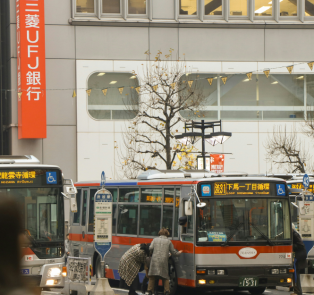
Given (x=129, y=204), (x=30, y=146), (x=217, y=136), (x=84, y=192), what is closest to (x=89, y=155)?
(x=30, y=146)

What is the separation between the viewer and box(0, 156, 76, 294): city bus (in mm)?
10344

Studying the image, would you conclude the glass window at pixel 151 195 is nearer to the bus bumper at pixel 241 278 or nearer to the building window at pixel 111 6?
the bus bumper at pixel 241 278

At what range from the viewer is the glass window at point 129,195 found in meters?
13.5

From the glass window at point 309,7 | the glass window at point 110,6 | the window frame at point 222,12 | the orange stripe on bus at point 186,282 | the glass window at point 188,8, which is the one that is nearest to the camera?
the orange stripe on bus at point 186,282

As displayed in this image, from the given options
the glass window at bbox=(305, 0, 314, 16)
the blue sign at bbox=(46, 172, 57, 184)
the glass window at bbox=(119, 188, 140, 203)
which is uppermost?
the glass window at bbox=(305, 0, 314, 16)

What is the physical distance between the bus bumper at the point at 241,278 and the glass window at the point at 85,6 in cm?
1927

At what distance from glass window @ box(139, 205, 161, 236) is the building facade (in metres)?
14.0

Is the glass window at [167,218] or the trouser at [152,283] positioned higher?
the glass window at [167,218]

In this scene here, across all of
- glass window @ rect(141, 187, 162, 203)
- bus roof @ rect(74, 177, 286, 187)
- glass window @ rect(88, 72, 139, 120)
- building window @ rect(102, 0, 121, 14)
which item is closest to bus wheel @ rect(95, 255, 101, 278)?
bus roof @ rect(74, 177, 286, 187)

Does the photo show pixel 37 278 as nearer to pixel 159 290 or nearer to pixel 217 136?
pixel 159 290

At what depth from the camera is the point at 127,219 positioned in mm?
13789

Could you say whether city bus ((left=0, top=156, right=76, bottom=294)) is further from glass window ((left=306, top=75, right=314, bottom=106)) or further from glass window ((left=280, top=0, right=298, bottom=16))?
glass window ((left=280, top=0, right=298, bottom=16))

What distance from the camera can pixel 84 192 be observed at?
16.0 meters

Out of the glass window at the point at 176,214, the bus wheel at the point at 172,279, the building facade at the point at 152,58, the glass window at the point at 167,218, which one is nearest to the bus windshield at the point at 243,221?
the glass window at the point at 176,214
